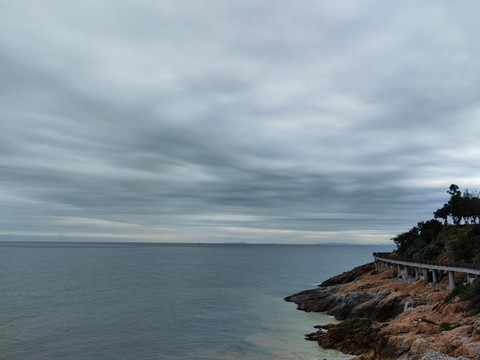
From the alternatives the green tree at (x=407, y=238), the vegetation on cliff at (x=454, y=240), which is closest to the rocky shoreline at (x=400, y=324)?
the vegetation on cliff at (x=454, y=240)

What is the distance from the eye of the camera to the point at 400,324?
3225 centimetres

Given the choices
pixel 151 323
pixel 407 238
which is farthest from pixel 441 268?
pixel 407 238

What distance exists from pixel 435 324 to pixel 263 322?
24131mm

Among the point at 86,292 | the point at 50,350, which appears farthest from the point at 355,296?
the point at 86,292

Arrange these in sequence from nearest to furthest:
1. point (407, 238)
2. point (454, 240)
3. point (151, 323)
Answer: point (151, 323) → point (454, 240) → point (407, 238)

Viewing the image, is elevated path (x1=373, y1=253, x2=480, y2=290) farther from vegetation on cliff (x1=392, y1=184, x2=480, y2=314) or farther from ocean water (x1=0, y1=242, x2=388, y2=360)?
ocean water (x1=0, y1=242, x2=388, y2=360)

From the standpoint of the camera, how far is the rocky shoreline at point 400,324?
25.5m

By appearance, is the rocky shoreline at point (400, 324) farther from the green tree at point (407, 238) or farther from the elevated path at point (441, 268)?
the green tree at point (407, 238)

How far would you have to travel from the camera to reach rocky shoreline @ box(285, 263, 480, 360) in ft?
83.5

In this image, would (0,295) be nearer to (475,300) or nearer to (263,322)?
(263,322)

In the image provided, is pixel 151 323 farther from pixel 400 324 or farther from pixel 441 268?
pixel 441 268

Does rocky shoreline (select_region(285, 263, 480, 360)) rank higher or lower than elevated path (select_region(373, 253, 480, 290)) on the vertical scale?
lower

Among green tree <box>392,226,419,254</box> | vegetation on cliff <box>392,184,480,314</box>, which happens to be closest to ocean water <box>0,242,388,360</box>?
vegetation on cliff <box>392,184,480,314</box>

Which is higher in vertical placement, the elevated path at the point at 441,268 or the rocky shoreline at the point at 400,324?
the elevated path at the point at 441,268
